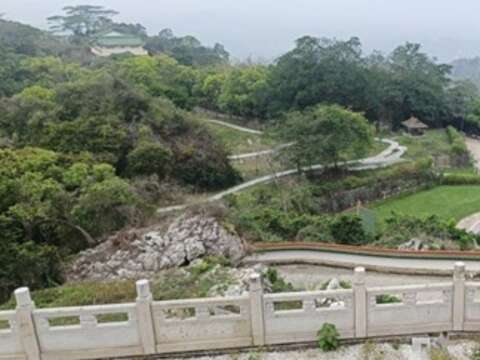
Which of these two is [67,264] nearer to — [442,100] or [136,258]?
[136,258]

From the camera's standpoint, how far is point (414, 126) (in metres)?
36.7

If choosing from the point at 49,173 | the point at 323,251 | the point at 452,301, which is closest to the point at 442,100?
the point at 323,251

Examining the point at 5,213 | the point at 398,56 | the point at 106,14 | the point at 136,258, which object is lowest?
the point at 136,258

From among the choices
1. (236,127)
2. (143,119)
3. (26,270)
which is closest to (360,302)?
(26,270)

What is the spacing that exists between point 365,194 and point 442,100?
19.1 meters

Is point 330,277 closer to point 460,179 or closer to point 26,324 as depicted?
point 26,324

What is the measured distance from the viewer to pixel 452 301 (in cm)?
666

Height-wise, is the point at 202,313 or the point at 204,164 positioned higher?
the point at 202,313

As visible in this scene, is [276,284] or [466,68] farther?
[466,68]

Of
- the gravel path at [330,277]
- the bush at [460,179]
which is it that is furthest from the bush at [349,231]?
the bush at [460,179]

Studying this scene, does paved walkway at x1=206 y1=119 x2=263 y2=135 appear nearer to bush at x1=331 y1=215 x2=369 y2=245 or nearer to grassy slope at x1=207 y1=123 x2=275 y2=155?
grassy slope at x1=207 y1=123 x2=275 y2=155

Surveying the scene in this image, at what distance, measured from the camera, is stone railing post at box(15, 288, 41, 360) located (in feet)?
20.6

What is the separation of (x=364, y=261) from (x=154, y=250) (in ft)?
15.6

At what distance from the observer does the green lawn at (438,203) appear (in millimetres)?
21256
